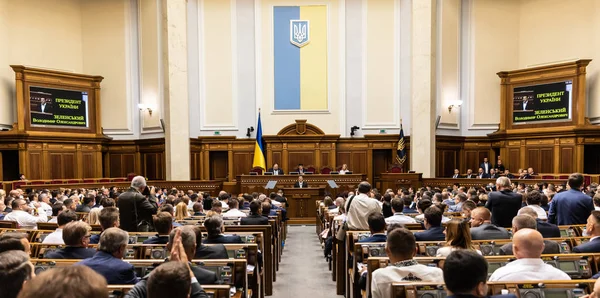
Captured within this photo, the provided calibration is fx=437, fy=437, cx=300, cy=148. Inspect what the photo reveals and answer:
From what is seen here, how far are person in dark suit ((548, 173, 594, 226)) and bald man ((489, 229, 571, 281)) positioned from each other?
3.30 meters

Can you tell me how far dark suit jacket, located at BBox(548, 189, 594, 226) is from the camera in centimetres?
577

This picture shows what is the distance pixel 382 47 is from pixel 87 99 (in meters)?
12.2

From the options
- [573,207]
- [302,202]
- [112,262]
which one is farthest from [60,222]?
[302,202]

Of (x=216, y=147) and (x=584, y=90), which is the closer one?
(x=584, y=90)

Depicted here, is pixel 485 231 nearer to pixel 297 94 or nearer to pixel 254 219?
pixel 254 219

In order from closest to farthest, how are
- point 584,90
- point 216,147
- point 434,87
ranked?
point 584,90
point 434,87
point 216,147

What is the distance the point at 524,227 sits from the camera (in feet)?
12.6

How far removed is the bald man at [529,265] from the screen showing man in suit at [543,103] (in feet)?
48.2

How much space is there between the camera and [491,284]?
276 cm

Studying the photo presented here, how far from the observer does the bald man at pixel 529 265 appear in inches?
117

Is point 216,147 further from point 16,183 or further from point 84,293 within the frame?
point 84,293

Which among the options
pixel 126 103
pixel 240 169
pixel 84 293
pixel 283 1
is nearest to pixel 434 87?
pixel 283 1

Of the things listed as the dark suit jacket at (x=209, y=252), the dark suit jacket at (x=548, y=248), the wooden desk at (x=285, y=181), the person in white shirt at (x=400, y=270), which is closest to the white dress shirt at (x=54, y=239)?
the dark suit jacket at (x=209, y=252)

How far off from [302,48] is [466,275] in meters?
16.4
